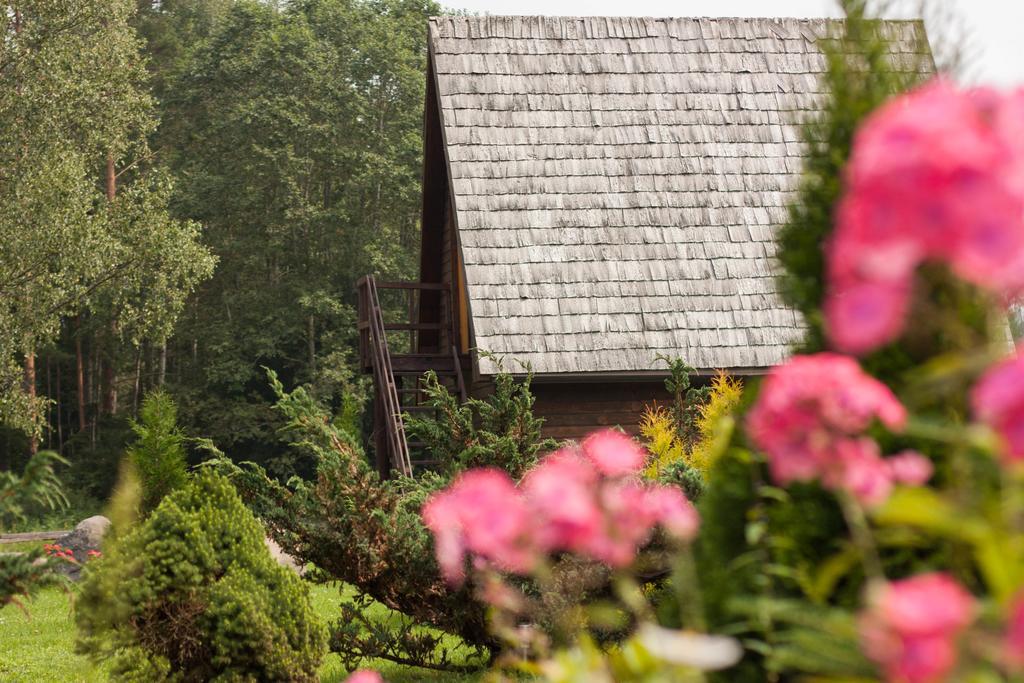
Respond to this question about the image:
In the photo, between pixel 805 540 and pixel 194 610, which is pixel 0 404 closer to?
pixel 194 610

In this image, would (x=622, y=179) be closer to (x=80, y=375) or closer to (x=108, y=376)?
(x=80, y=375)

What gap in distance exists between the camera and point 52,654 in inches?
410

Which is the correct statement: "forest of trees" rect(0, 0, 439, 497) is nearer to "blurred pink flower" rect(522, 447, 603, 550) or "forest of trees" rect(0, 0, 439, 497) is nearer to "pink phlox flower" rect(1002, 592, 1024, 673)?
"blurred pink flower" rect(522, 447, 603, 550)

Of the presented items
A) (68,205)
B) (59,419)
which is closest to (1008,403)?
(68,205)

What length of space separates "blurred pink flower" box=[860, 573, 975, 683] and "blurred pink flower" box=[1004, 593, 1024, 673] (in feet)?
0.13

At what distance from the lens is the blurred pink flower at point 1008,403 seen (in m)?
1.12

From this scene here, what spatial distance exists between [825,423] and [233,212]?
1146 inches

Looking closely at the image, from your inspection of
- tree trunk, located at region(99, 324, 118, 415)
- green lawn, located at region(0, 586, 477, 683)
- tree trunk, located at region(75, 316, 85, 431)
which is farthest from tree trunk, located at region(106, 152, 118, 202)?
green lawn, located at region(0, 586, 477, 683)

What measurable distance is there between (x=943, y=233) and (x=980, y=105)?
8.4 inches

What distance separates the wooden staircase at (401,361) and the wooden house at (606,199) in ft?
0.16

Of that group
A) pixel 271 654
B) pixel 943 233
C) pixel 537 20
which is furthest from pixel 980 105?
pixel 537 20

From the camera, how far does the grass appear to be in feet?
29.9

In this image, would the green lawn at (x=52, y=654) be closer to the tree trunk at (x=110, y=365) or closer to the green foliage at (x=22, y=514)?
the green foliage at (x=22, y=514)

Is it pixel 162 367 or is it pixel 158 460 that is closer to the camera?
pixel 158 460
